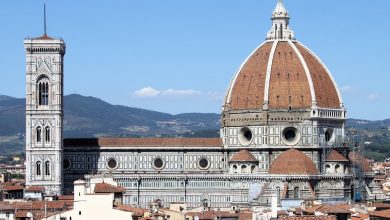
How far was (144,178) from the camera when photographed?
121000 mm

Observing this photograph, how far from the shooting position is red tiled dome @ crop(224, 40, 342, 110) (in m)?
121

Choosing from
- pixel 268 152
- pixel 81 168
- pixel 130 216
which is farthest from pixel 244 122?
pixel 130 216

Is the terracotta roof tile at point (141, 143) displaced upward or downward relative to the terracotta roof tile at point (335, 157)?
upward

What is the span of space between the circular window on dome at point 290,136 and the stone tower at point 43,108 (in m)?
20.1

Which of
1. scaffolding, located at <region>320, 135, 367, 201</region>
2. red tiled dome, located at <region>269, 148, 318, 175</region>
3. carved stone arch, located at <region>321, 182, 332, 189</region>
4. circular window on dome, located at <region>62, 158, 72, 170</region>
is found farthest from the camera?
circular window on dome, located at <region>62, 158, 72, 170</region>

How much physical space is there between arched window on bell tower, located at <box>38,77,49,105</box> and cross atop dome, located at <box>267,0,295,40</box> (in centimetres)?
2208

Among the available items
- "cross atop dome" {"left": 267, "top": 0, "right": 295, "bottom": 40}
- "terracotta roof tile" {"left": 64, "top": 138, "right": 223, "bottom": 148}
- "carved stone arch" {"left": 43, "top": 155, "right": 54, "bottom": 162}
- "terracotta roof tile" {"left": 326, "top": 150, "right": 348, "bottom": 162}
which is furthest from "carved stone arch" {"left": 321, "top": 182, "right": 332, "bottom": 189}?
"carved stone arch" {"left": 43, "top": 155, "right": 54, "bottom": 162}

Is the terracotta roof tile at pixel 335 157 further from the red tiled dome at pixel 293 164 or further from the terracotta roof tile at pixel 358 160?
the terracotta roof tile at pixel 358 160

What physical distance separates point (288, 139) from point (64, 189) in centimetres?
2057

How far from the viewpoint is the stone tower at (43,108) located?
388 ft

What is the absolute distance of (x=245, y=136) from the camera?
122062 mm

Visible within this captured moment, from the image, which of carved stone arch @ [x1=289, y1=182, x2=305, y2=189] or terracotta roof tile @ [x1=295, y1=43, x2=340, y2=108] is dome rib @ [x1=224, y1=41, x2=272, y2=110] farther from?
carved stone arch @ [x1=289, y1=182, x2=305, y2=189]

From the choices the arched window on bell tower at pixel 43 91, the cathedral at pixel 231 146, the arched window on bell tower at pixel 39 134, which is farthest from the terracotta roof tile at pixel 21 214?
the arched window on bell tower at pixel 43 91

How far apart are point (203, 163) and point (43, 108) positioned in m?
15.4
